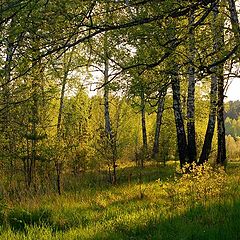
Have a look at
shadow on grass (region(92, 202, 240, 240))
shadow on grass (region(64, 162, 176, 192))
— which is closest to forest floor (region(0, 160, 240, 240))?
shadow on grass (region(92, 202, 240, 240))

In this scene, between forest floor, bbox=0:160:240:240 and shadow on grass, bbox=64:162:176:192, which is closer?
forest floor, bbox=0:160:240:240

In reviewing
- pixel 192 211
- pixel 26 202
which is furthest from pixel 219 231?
pixel 26 202

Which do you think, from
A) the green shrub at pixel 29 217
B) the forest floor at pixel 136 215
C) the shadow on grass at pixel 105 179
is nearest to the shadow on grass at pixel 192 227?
the forest floor at pixel 136 215

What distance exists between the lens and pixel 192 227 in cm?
440

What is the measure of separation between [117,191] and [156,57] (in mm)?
4094

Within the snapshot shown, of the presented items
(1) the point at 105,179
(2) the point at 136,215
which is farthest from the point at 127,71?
(1) the point at 105,179

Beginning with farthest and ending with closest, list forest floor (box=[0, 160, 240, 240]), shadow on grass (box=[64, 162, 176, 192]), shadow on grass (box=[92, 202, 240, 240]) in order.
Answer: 1. shadow on grass (box=[64, 162, 176, 192])
2. forest floor (box=[0, 160, 240, 240])
3. shadow on grass (box=[92, 202, 240, 240])

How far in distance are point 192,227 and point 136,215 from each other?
122cm

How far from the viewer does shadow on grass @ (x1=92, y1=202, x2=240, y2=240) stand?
4074 mm

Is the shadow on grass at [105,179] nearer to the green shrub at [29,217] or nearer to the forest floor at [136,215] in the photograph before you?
the forest floor at [136,215]

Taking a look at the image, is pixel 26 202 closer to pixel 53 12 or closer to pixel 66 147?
pixel 66 147

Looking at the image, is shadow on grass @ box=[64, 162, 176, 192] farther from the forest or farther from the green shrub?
the green shrub

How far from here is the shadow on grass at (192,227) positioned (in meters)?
4.07

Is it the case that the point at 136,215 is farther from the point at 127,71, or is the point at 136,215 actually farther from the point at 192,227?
the point at 127,71
